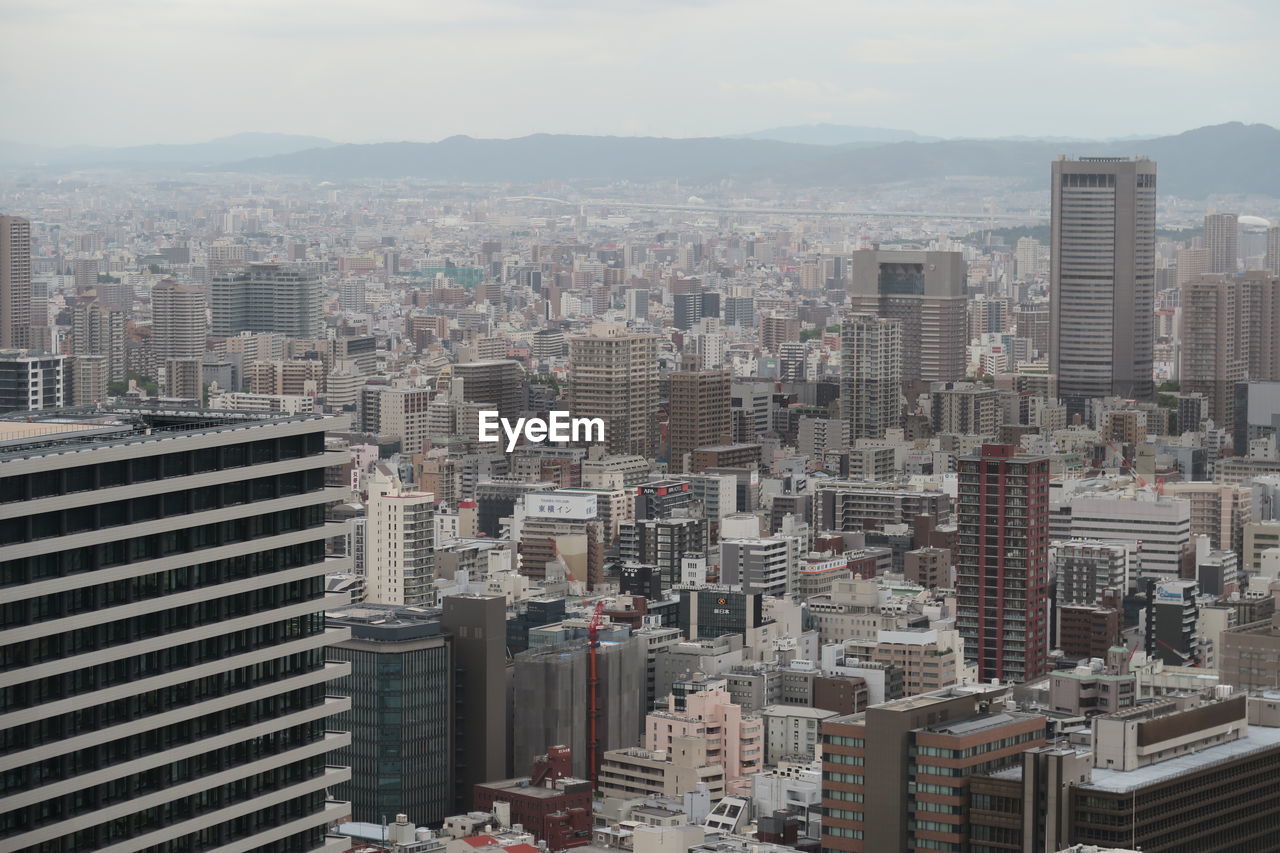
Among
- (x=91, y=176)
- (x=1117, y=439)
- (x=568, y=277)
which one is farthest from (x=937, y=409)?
(x=568, y=277)

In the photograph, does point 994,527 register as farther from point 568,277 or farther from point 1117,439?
point 568,277

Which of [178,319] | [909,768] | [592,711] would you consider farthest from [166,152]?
[909,768]

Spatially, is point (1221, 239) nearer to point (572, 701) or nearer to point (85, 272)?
point (85, 272)

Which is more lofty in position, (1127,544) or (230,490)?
(230,490)

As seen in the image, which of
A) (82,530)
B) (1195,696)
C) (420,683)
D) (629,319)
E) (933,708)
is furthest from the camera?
(629,319)

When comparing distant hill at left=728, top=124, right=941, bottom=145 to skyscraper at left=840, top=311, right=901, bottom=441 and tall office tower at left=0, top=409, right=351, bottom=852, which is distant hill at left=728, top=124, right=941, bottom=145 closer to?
skyscraper at left=840, top=311, right=901, bottom=441

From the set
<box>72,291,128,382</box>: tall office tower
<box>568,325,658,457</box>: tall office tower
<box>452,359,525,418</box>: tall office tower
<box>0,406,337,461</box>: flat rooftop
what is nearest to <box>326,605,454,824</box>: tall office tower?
<box>0,406,337,461</box>: flat rooftop

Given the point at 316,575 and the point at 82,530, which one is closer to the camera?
the point at 82,530
